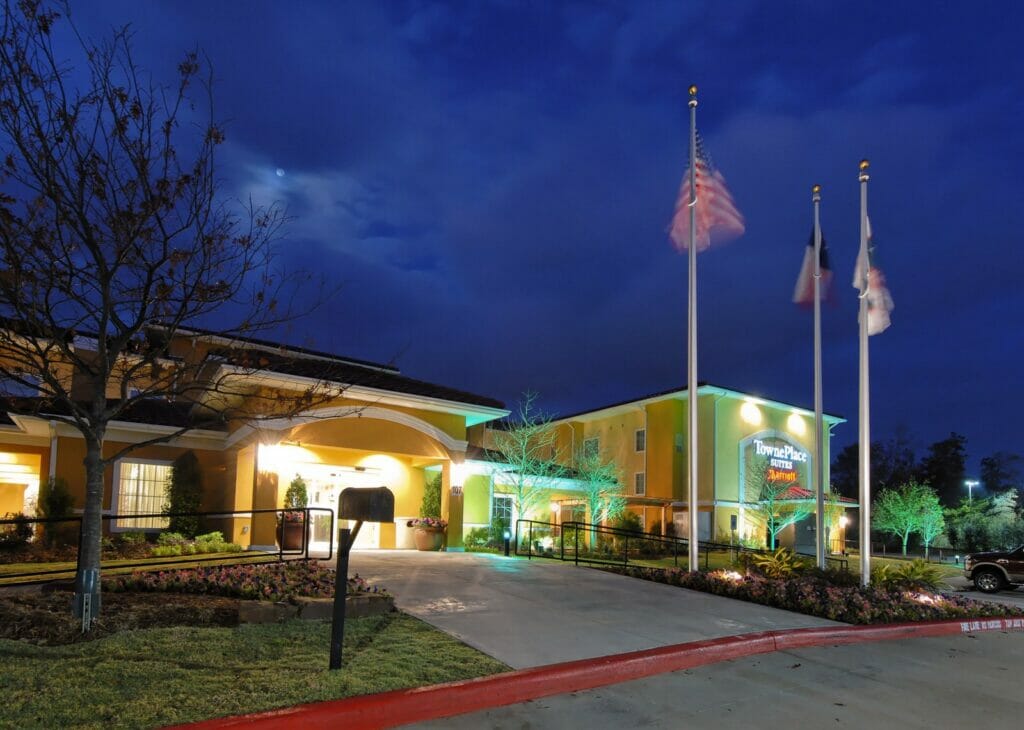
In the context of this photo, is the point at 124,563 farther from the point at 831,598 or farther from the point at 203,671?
the point at 831,598

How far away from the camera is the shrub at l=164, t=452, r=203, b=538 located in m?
18.9

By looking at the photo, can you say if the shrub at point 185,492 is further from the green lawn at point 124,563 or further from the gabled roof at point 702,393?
the gabled roof at point 702,393

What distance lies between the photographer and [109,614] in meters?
7.56

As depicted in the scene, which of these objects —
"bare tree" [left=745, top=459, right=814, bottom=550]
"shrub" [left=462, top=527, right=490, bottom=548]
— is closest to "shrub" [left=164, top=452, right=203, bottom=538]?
"shrub" [left=462, top=527, right=490, bottom=548]

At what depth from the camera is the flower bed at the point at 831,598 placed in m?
11.3

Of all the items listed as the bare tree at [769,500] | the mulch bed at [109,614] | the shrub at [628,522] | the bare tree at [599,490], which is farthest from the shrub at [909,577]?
the bare tree at [769,500]

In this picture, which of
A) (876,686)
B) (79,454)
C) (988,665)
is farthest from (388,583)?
(79,454)

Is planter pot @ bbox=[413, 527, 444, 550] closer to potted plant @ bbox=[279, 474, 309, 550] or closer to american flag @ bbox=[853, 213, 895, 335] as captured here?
potted plant @ bbox=[279, 474, 309, 550]

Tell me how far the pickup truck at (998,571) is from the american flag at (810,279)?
12125 millimetres

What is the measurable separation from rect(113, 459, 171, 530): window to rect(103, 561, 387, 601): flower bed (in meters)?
10.9

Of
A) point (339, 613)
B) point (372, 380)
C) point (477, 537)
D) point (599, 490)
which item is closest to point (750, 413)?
point (599, 490)

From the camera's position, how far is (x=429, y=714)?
5855 millimetres

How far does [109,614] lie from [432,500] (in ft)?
48.1

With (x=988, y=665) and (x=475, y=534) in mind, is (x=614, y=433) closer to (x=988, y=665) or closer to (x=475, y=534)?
(x=475, y=534)
